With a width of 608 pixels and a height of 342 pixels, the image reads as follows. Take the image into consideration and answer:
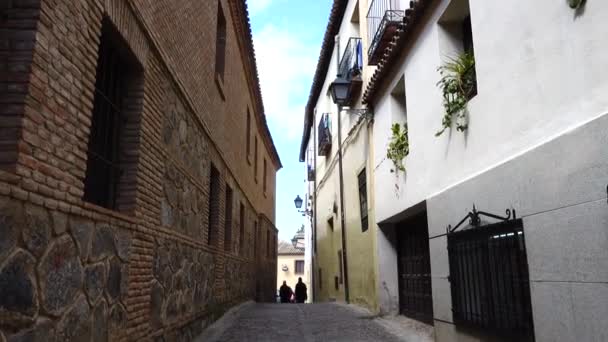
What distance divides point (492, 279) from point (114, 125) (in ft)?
12.0

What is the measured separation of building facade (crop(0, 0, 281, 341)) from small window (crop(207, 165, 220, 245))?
26 mm

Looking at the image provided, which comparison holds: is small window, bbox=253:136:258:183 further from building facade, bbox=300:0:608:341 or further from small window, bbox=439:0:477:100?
small window, bbox=439:0:477:100

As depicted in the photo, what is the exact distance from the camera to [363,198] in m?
11.0

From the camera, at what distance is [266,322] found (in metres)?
9.04

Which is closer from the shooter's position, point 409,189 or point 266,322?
point 409,189

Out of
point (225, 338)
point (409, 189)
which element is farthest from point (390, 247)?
point (225, 338)

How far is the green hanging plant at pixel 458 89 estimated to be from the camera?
5.43 meters

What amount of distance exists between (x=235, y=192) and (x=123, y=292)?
6.96 metres

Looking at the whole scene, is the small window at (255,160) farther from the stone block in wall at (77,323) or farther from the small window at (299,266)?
the small window at (299,266)

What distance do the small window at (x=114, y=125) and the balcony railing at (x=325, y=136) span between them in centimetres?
1115

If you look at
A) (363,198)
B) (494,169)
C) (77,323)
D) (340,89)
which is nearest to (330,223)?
(363,198)

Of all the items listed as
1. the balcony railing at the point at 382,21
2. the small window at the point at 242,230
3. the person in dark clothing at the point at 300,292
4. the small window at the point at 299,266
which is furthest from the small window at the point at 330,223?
the small window at the point at 299,266

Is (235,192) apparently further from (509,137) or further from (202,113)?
(509,137)

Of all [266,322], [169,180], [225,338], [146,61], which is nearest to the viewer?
[146,61]
